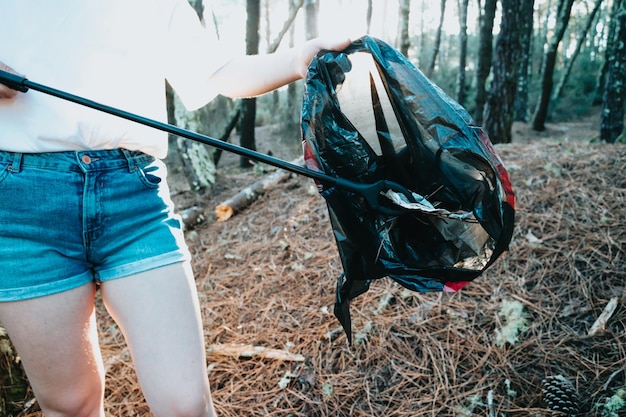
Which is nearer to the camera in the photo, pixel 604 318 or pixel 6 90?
pixel 6 90

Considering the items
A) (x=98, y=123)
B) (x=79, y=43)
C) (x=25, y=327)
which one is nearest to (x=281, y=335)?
(x=25, y=327)

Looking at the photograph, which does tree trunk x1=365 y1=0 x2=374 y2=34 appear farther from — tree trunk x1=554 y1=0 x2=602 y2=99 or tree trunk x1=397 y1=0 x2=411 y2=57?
tree trunk x1=397 y1=0 x2=411 y2=57

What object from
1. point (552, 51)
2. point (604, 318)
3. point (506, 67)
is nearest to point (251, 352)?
point (604, 318)

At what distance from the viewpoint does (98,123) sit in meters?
1.03

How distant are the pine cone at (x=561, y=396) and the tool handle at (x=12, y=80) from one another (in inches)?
80.0

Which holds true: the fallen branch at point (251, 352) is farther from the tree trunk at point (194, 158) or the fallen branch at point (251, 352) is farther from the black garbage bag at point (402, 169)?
the tree trunk at point (194, 158)

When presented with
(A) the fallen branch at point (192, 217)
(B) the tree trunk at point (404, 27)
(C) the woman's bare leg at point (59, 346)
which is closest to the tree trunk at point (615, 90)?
(B) the tree trunk at point (404, 27)

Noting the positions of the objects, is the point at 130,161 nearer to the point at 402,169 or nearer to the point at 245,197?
the point at 402,169

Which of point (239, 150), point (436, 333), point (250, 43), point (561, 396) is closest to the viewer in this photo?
point (239, 150)

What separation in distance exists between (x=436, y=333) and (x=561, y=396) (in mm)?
593

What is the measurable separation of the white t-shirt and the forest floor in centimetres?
132

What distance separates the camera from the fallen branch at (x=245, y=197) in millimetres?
4117

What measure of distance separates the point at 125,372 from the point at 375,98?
186 cm

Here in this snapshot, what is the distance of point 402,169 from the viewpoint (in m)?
1.34
